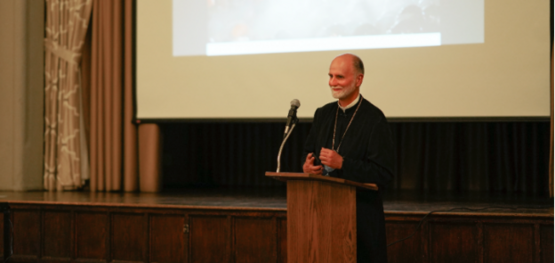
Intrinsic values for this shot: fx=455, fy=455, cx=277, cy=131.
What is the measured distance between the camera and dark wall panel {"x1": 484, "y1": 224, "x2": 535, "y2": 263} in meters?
2.90

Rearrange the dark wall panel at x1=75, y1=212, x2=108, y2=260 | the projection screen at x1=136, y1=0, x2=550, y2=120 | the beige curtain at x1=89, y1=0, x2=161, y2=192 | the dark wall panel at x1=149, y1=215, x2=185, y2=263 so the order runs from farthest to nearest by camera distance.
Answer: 1. the beige curtain at x1=89, y1=0, x2=161, y2=192
2. the projection screen at x1=136, y1=0, x2=550, y2=120
3. the dark wall panel at x1=75, y1=212, x2=108, y2=260
4. the dark wall panel at x1=149, y1=215, x2=185, y2=263

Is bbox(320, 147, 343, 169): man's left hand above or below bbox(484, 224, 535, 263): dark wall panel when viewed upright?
above

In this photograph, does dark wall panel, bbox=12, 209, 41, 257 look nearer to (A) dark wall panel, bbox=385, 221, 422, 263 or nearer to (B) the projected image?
(B) the projected image

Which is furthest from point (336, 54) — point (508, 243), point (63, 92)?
point (63, 92)

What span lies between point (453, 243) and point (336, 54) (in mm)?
1863

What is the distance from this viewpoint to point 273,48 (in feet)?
13.6

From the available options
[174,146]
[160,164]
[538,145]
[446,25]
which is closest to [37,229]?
[160,164]

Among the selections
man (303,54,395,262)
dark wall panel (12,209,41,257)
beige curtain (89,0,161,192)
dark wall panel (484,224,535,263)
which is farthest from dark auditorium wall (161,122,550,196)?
man (303,54,395,262)

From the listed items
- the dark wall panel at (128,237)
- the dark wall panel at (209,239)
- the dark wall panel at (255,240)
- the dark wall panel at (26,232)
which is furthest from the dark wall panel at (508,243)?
the dark wall panel at (26,232)

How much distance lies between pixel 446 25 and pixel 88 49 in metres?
3.58

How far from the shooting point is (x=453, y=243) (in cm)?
299

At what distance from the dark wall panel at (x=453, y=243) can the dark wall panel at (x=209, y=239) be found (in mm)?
1409

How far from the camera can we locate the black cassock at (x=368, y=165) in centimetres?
197

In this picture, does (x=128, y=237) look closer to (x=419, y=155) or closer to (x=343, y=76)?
(x=343, y=76)
